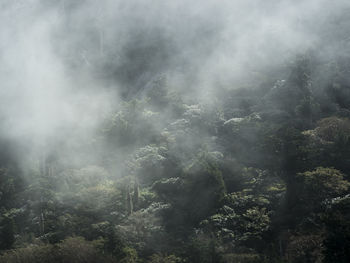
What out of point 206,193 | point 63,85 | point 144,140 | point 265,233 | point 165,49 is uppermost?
point 165,49

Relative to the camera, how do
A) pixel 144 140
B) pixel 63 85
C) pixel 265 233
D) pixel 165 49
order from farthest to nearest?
pixel 165 49 → pixel 63 85 → pixel 144 140 → pixel 265 233

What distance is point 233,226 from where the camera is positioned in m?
22.7

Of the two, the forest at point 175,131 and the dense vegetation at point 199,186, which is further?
the forest at point 175,131

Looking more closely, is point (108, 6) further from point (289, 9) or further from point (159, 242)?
point (159, 242)

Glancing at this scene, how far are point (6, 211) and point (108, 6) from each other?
123 feet

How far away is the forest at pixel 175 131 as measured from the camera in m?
21.6

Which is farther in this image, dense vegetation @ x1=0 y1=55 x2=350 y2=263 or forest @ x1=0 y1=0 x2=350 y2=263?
forest @ x1=0 y1=0 x2=350 y2=263

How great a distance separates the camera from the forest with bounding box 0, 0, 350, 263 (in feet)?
70.9

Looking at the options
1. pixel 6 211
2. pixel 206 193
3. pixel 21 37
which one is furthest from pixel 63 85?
pixel 206 193

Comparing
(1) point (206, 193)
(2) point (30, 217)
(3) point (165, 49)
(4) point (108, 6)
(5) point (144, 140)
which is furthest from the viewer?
(4) point (108, 6)

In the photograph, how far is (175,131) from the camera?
1312 inches

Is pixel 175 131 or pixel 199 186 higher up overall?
pixel 175 131

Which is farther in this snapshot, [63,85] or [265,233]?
[63,85]

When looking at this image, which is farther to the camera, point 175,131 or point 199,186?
point 175,131
